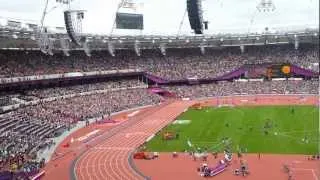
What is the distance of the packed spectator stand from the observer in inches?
1895

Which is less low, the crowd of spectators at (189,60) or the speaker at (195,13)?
the speaker at (195,13)

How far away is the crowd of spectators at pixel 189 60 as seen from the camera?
271ft

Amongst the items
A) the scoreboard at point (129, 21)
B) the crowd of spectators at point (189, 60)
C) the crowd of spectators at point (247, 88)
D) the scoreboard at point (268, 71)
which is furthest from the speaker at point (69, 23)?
the scoreboard at point (268, 71)

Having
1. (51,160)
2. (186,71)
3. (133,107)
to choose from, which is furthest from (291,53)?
(51,160)

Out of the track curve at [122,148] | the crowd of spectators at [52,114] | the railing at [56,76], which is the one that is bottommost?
the track curve at [122,148]

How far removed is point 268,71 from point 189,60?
1414cm

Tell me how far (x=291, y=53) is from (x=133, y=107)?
35.6 metres

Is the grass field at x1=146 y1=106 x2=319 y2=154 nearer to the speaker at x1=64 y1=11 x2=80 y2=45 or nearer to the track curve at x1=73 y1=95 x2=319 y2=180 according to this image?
the track curve at x1=73 y1=95 x2=319 y2=180

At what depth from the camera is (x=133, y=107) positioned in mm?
74750

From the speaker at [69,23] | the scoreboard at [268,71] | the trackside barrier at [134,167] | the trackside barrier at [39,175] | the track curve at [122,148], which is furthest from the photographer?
the scoreboard at [268,71]

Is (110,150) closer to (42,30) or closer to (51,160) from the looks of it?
(51,160)

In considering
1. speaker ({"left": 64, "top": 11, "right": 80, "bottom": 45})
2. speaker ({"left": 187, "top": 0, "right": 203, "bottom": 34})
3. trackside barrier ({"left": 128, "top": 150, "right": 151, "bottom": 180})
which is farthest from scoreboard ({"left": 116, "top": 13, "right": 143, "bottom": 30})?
speaker ({"left": 187, "top": 0, "right": 203, "bottom": 34})

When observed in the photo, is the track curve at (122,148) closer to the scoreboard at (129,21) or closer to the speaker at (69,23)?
the speaker at (69,23)

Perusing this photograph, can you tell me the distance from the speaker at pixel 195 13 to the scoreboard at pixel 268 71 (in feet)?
230
